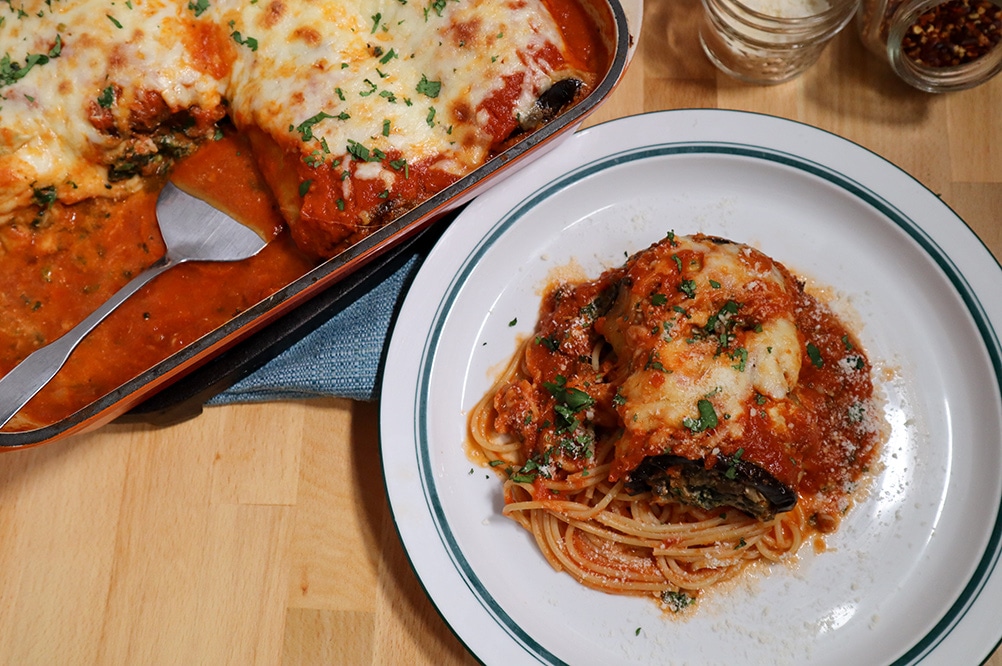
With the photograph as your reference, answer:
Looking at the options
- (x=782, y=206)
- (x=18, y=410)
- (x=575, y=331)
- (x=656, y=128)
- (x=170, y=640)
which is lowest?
(x=170, y=640)

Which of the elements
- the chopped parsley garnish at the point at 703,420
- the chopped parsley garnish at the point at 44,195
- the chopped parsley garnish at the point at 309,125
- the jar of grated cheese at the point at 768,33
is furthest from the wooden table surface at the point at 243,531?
the chopped parsley garnish at the point at 703,420

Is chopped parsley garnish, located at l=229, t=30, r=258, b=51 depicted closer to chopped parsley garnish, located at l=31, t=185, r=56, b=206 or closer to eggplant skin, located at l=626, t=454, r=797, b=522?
chopped parsley garnish, located at l=31, t=185, r=56, b=206

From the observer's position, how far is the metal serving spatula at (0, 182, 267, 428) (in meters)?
2.82

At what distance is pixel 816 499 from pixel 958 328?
800 mm

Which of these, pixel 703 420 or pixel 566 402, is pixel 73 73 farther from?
pixel 703 420

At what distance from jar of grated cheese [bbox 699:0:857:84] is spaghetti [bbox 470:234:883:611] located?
0.93 metres

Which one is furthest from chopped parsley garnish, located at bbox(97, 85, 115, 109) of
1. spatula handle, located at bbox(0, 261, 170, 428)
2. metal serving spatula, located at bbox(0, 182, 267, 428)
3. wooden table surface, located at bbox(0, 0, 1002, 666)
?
wooden table surface, located at bbox(0, 0, 1002, 666)

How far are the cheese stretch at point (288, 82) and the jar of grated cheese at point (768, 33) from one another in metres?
0.79

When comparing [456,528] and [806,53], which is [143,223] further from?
[806,53]

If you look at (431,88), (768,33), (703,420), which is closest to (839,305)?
(703,420)

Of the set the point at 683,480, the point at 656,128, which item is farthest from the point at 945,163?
the point at 683,480

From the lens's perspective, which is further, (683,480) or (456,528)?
(456,528)

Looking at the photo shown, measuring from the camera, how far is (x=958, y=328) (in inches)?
114

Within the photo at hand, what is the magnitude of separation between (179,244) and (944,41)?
299 cm
